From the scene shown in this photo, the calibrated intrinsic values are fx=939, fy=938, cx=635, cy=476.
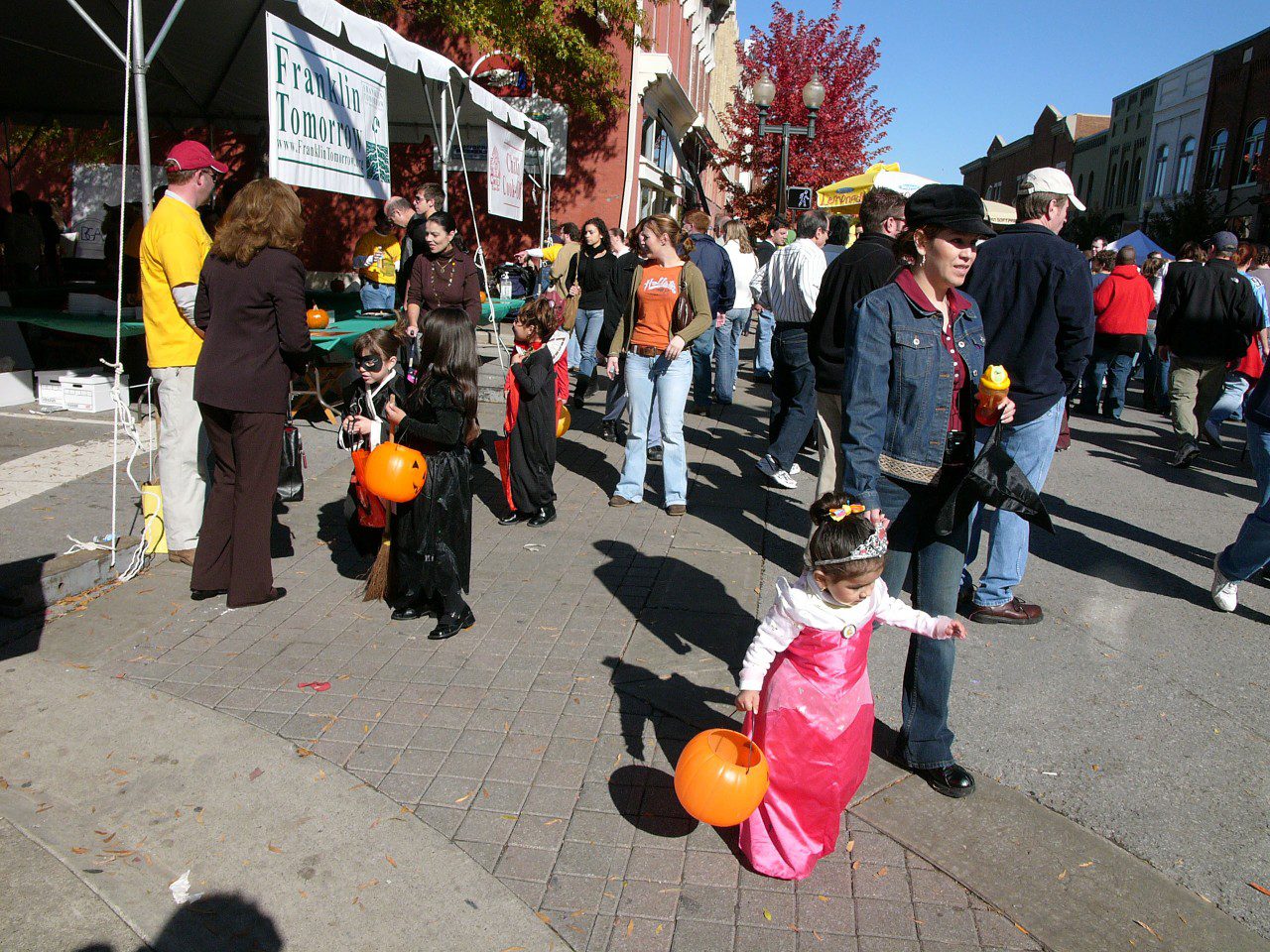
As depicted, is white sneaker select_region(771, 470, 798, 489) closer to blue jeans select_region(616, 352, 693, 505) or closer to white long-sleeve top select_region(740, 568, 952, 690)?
blue jeans select_region(616, 352, 693, 505)

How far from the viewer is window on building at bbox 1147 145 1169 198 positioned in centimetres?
4162

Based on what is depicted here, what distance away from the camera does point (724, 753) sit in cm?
268

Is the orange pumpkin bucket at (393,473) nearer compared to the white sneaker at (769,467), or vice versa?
the orange pumpkin bucket at (393,473)

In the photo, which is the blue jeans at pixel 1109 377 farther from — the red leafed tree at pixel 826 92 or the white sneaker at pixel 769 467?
the red leafed tree at pixel 826 92

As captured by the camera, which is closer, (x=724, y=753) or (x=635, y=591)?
(x=724, y=753)

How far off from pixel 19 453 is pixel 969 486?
277 inches

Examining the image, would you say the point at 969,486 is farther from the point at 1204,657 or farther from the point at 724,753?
the point at 1204,657

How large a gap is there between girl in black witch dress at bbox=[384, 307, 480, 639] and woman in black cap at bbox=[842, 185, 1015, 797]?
1.99 m

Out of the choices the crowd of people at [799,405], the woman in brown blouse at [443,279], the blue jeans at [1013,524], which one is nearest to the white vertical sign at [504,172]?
the crowd of people at [799,405]

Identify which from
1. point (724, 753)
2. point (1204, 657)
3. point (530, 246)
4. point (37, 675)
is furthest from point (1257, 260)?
point (530, 246)

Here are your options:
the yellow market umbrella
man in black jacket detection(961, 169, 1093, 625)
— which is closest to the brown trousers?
man in black jacket detection(961, 169, 1093, 625)

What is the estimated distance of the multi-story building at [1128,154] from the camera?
4391 centimetres

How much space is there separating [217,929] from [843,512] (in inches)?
83.1

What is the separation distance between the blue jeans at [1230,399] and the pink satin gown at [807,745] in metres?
7.82
